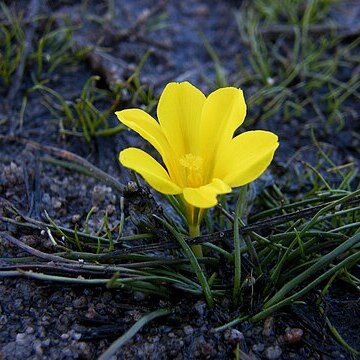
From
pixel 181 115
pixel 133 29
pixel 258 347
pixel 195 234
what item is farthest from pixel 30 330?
pixel 133 29

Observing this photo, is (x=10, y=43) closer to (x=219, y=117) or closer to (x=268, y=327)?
(x=219, y=117)

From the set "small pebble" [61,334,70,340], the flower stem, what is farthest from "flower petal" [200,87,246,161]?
Result: "small pebble" [61,334,70,340]

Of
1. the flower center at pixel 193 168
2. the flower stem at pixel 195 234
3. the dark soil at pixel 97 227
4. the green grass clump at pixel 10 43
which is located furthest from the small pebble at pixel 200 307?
the green grass clump at pixel 10 43

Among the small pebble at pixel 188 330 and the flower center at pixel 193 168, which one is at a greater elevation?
the flower center at pixel 193 168

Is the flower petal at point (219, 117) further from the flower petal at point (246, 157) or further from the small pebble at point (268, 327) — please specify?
the small pebble at point (268, 327)

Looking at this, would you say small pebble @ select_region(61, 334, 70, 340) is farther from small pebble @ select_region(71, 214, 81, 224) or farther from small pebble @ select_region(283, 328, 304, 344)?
small pebble @ select_region(283, 328, 304, 344)

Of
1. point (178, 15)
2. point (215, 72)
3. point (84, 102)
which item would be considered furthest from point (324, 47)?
point (84, 102)

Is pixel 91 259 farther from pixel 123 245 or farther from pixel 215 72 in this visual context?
pixel 215 72
